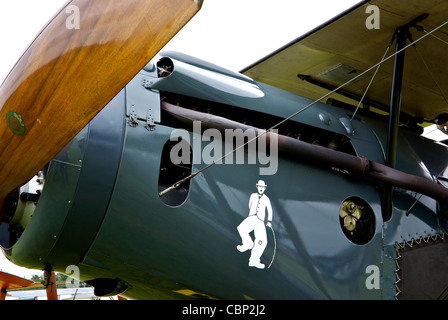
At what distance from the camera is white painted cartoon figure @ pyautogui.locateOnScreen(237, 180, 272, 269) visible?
11.8 feet

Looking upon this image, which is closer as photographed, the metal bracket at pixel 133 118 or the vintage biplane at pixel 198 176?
the vintage biplane at pixel 198 176

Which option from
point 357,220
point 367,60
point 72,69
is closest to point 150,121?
point 72,69

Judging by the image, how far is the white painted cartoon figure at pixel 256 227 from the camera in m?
3.59

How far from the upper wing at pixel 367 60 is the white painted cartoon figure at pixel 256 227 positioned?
1.73 m

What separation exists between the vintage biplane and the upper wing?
0.03 meters

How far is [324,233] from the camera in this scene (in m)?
3.95

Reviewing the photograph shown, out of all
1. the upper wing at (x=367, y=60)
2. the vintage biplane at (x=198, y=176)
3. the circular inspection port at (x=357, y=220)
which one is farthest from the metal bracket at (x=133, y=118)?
the upper wing at (x=367, y=60)

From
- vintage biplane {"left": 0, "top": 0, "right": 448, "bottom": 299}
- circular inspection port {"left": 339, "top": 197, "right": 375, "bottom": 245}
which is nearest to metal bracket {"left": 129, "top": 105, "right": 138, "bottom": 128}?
vintage biplane {"left": 0, "top": 0, "right": 448, "bottom": 299}

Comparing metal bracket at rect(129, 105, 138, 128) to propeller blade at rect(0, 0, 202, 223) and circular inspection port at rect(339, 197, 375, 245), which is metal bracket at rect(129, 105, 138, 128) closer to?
propeller blade at rect(0, 0, 202, 223)

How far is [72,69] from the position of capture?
2.66 meters

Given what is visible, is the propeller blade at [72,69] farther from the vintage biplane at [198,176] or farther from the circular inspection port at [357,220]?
the circular inspection port at [357,220]

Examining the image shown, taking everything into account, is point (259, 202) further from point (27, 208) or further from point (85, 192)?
point (27, 208)

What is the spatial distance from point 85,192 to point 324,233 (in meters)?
1.72
